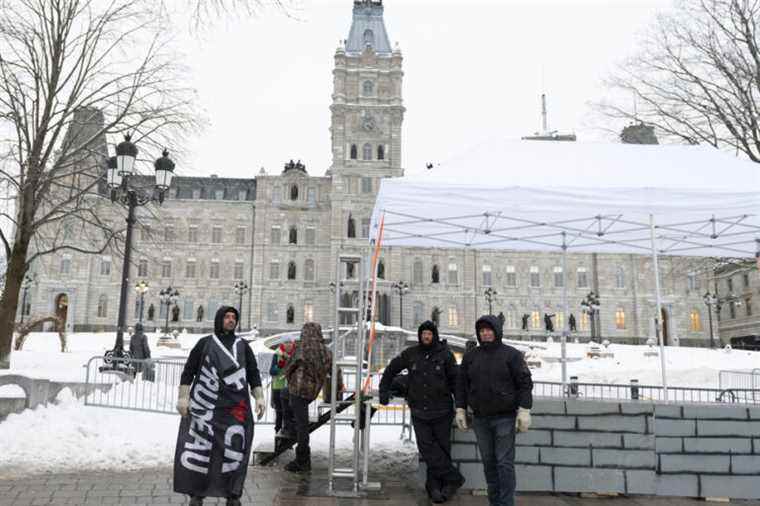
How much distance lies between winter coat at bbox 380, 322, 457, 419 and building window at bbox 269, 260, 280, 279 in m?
47.2

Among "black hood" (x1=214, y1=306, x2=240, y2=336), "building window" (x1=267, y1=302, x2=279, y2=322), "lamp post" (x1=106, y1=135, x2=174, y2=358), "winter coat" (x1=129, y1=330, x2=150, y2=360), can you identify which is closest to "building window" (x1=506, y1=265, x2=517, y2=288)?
"building window" (x1=267, y1=302, x2=279, y2=322)

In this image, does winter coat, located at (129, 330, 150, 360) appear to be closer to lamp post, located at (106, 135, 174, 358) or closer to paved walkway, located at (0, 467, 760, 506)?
lamp post, located at (106, 135, 174, 358)

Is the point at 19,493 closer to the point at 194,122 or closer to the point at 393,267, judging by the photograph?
the point at 194,122

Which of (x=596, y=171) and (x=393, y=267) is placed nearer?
(x=596, y=171)

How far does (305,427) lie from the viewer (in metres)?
6.76

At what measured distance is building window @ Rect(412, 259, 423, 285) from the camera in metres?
51.7

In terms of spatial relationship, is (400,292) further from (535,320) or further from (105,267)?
(105,267)

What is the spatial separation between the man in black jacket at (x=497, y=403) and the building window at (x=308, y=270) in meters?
Answer: 47.7

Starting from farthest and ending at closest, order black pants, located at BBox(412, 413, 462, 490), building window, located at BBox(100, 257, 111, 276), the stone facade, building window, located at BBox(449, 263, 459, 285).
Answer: building window, located at BBox(449, 263, 459, 285) → the stone facade → building window, located at BBox(100, 257, 111, 276) → black pants, located at BBox(412, 413, 462, 490)

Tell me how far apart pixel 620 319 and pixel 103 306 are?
44.8 metres

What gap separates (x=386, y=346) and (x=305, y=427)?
3229 cm

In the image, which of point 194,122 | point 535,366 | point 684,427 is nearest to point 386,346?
point 535,366

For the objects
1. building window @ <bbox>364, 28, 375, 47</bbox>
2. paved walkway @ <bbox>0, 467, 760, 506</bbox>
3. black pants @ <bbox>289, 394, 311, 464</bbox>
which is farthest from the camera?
building window @ <bbox>364, 28, 375, 47</bbox>

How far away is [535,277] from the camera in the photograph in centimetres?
5281
